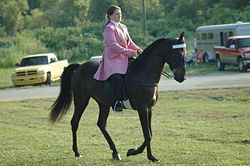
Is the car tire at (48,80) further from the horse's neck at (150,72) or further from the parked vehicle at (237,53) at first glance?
the horse's neck at (150,72)

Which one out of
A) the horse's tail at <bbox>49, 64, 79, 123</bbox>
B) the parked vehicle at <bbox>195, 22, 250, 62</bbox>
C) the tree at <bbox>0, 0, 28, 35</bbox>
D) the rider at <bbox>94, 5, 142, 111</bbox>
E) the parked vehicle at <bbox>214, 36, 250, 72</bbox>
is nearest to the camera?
the rider at <bbox>94, 5, 142, 111</bbox>

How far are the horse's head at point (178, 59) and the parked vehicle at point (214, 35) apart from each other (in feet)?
104

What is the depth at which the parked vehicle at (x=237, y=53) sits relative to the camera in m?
34.8

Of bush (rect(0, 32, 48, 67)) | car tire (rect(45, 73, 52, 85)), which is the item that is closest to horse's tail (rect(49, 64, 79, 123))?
car tire (rect(45, 73, 52, 85))

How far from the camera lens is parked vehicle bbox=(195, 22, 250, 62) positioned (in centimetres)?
4066

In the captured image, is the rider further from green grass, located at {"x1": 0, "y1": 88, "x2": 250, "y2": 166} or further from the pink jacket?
green grass, located at {"x1": 0, "y1": 88, "x2": 250, "y2": 166}

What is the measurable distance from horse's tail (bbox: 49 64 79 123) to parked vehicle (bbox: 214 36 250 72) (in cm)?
A: 2438

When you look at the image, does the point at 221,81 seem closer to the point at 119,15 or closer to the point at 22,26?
the point at 119,15

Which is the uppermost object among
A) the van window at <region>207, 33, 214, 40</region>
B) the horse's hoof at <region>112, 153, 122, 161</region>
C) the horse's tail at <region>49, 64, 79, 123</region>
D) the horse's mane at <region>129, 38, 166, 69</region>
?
the horse's mane at <region>129, 38, 166, 69</region>

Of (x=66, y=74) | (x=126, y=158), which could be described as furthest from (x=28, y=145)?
(x=126, y=158)

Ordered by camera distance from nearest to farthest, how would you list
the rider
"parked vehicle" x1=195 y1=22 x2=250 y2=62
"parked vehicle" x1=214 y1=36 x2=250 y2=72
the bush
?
1. the rider
2. "parked vehicle" x1=214 y1=36 x2=250 y2=72
3. "parked vehicle" x1=195 y1=22 x2=250 y2=62
4. the bush

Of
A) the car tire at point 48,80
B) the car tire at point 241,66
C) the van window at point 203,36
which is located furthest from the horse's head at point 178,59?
the van window at point 203,36

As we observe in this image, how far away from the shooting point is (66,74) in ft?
38.1

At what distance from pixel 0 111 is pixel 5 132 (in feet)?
22.9
